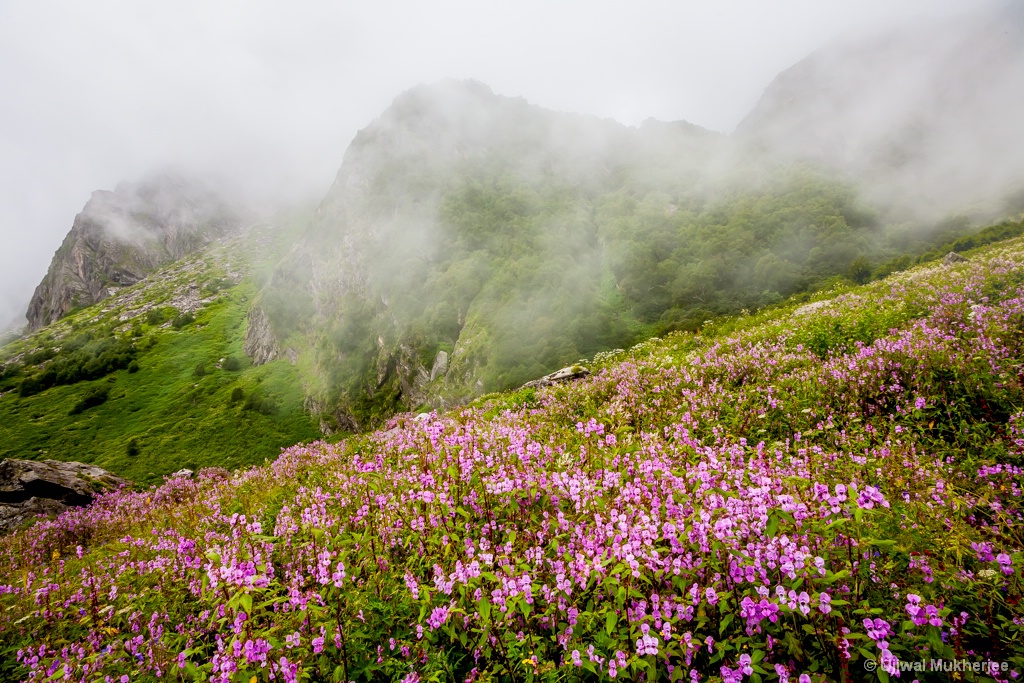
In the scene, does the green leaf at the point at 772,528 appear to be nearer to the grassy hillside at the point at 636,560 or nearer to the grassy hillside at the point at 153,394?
the grassy hillside at the point at 636,560

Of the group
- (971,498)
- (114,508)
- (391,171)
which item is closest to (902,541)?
(971,498)

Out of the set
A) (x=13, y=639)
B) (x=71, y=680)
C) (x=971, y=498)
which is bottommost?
(x=13, y=639)

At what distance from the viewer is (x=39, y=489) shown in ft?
54.1

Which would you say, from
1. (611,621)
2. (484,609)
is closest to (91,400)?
(484,609)

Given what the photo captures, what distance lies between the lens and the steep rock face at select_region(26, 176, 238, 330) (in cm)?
14888

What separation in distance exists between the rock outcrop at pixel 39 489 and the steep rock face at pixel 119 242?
173 m

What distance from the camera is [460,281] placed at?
49.9 m

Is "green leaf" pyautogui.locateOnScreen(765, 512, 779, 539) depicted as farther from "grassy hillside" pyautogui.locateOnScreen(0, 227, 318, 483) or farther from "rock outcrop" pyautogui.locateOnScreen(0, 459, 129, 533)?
"grassy hillside" pyautogui.locateOnScreen(0, 227, 318, 483)

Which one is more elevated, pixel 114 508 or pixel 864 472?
pixel 864 472

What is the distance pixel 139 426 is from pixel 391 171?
180ft

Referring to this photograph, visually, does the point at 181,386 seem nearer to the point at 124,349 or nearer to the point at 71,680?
the point at 124,349

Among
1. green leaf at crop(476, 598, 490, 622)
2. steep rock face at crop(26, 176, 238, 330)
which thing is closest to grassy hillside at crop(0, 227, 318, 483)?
green leaf at crop(476, 598, 490, 622)

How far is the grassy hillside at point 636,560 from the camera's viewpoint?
7.98ft

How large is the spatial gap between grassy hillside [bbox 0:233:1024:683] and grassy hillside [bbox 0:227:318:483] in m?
40.0
